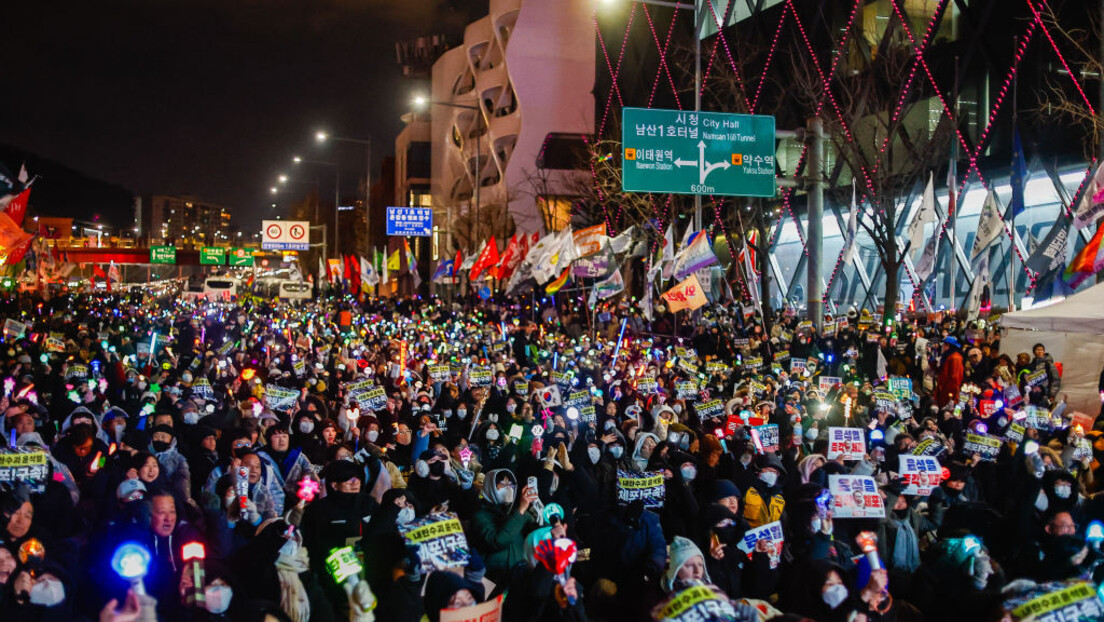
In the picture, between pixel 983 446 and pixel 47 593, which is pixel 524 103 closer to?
pixel 983 446

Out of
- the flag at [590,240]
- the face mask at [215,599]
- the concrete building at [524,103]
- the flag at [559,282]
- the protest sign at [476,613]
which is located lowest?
the protest sign at [476,613]

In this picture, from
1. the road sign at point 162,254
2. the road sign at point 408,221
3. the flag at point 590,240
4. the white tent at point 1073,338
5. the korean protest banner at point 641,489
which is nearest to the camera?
the korean protest banner at point 641,489

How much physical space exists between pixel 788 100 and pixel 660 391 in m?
23.8

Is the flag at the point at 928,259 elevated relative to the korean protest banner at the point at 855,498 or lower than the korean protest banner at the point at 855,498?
elevated

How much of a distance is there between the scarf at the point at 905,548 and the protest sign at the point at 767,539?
39.3 inches

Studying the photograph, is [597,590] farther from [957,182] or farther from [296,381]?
[957,182]

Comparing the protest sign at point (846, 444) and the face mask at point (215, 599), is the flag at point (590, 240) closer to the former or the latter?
the protest sign at point (846, 444)

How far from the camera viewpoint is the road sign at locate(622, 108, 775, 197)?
1791 cm

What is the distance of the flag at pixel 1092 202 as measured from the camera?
14.4 metres

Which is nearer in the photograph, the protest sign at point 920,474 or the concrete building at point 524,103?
the protest sign at point 920,474

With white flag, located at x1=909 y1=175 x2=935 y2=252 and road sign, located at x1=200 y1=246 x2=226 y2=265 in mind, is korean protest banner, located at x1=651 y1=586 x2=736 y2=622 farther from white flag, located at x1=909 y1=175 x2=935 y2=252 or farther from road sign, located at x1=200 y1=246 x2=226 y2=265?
road sign, located at x1=200 y1=246 x2=226 y2=265

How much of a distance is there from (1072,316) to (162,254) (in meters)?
61.8

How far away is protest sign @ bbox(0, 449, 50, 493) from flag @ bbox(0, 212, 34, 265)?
753 inches

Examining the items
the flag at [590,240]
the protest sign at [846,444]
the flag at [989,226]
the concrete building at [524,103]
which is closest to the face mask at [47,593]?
the protest sign at [846,444]
